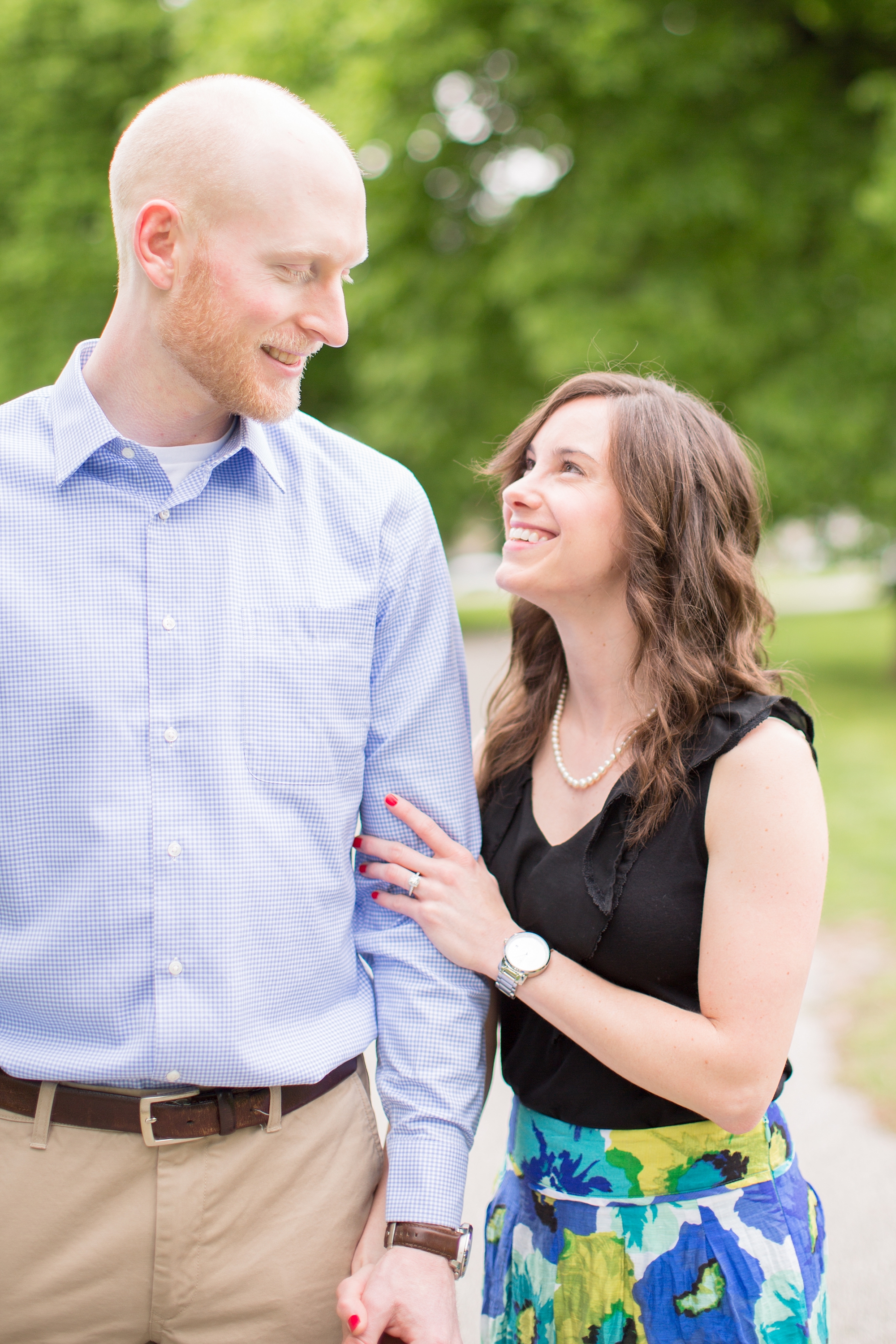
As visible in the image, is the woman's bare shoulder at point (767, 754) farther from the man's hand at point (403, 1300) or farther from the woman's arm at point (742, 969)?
the man's hand at point (403, 1300)

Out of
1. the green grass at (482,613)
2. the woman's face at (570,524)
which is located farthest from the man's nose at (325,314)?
the green grass at (482,613)

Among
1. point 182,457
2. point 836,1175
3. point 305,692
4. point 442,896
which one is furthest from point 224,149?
point 836,1175

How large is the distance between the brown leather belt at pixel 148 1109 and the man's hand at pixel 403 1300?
288 millimetres

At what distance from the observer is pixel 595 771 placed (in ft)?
6.87

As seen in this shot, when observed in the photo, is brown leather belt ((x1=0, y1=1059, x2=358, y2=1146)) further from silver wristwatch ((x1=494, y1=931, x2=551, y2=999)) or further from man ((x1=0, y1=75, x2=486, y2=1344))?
silver wristwatch ((x1=494, y1=931, x2=551, y2=999))

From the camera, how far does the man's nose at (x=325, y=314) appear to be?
5.57 ft

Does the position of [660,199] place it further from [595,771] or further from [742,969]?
[742,969]

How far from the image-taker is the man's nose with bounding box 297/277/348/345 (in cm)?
170

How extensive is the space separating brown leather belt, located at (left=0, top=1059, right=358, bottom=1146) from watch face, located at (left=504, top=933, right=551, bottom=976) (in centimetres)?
46

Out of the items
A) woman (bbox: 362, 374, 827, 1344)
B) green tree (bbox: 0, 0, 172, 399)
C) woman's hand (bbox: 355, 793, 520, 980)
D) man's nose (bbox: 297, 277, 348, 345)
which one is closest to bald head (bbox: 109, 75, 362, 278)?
man's nose (bbox: 297, 277, 348, 345)

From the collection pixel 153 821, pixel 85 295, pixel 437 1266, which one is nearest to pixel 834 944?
pixel 437 1266

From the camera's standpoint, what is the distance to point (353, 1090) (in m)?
1.86

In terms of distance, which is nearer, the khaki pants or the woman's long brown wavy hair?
the khaki pants

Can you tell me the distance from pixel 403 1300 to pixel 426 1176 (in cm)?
17
